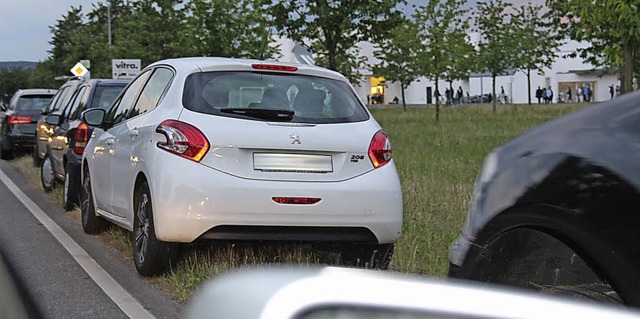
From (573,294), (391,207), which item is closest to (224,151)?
(391,207)

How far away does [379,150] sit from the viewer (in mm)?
6426

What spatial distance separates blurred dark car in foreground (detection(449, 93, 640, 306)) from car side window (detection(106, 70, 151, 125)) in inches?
180

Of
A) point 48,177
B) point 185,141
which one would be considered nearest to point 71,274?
point 185,141

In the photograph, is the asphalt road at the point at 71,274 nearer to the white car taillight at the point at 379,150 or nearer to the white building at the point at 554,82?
the white car taillight at the point at 379,150

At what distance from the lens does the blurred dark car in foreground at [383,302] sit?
119 centimetres

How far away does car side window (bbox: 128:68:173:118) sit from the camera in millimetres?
6930

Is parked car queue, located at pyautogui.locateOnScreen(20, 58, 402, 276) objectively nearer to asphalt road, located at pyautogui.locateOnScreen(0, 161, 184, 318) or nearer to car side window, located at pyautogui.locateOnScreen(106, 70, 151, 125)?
asphalt road, located at pyautogui.locateOnScreen(0, 161, 184, 318)

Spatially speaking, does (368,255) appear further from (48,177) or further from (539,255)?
(48,177)

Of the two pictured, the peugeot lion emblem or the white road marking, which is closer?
the white road marking

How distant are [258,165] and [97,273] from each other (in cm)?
186

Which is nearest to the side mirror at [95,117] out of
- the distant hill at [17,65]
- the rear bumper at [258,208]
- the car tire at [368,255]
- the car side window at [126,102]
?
the car side window at [126,102]

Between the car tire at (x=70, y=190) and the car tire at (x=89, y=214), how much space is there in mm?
1168

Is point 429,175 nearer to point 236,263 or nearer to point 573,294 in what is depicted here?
point 236,263

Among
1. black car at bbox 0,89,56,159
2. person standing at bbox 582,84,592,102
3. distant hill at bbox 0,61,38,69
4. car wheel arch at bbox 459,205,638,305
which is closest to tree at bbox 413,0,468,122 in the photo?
black car at bbox 0,89,56,159
